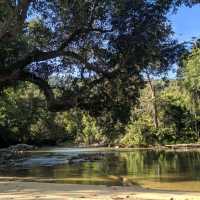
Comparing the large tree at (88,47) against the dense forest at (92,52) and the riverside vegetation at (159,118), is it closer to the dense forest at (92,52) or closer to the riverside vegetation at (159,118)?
the dense forest at (92,52)

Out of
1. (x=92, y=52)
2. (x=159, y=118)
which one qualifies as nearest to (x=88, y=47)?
(x=92, y=52)

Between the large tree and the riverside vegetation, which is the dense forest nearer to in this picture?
the large tree

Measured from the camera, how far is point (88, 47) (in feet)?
63.0

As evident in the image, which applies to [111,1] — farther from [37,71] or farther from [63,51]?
[37,71]

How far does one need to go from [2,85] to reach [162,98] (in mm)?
60490

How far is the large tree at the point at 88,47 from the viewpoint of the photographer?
17.0m

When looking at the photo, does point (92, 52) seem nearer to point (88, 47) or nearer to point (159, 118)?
point (88, 47)

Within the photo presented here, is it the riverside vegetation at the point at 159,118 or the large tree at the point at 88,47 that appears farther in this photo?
the riverside vegetation at the point at 159,118

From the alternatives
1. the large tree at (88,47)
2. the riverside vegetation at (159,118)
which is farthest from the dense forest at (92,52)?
the riverside vegetation at (159,118)

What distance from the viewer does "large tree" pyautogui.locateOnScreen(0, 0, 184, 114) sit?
1703 centimetres

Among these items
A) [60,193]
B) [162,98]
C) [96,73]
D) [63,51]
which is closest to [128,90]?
[96,73]

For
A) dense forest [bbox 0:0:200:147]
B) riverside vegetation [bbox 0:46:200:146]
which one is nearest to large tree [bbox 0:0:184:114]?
dense forest [bbox 0:0:200:147]

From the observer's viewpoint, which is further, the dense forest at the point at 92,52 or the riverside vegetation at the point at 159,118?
the riverside vegetation at the point at 159,118

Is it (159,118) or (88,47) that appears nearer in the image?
(88,47)
